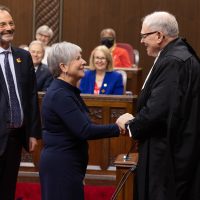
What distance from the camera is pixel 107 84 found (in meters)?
7.70

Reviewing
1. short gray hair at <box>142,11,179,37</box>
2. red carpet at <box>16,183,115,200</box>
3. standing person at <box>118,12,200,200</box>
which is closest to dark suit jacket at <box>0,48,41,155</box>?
standing person at <box>118,12,200,200</box>

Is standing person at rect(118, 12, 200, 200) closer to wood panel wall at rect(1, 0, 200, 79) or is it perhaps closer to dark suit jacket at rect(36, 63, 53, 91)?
dark suit jacket at rect(36, 63, 53, 91)

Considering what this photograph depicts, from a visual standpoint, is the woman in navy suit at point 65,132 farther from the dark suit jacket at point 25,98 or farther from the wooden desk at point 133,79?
the wooden desk at point 133,79

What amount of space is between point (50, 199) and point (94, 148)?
302 centimetres

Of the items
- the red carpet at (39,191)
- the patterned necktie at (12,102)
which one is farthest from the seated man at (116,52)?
the patterned necktie at (12,102)

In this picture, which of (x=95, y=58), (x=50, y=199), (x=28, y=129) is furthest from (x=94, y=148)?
(x=50, y=199)

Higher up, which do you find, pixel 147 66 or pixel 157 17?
pixel 157 17

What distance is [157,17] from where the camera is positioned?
409cm

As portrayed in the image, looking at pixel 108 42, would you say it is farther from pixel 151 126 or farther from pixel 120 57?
pixel 151 126

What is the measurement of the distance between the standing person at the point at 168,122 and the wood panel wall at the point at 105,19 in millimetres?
8134

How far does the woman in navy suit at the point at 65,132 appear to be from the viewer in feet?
13.1

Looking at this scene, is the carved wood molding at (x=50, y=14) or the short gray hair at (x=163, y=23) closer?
the short gray hair at (x=163, y=23)

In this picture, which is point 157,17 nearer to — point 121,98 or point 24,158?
point 121,98

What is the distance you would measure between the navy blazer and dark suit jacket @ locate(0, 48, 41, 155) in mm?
2604
